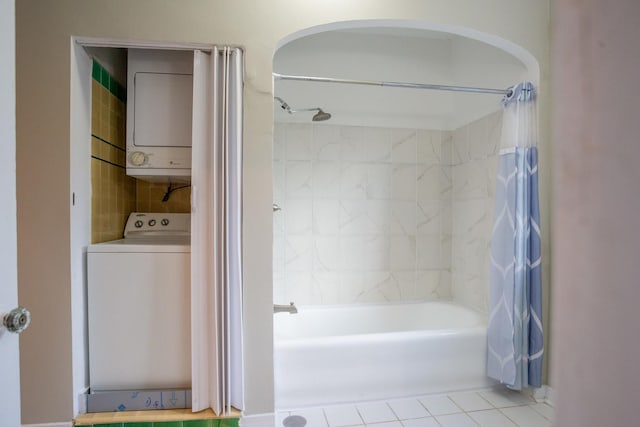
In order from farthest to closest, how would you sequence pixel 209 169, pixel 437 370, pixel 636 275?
pixel 437 370
pixel 209 169
pixel 636 275

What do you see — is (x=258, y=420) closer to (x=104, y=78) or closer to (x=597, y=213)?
(x=597, y=213)

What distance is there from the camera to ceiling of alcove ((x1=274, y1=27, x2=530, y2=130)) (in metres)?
2.60

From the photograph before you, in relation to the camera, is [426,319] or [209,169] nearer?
[209,169]

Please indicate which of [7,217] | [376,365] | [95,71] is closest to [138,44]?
[95,71]

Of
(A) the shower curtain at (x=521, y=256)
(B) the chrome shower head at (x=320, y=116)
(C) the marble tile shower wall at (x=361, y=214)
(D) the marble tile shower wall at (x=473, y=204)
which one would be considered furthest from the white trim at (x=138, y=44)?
(D) the marble tile shower wall at (x=473, y=204)

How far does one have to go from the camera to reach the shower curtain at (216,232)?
1.54 m

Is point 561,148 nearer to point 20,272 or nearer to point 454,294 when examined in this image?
point 20,272

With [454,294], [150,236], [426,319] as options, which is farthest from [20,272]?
[454,294]

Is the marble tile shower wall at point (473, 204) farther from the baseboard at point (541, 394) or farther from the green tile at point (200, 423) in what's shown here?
the green tile at point (200, 423)

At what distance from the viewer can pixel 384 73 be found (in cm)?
273

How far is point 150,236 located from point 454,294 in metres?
2.58

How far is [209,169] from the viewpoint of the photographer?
1.58 meters

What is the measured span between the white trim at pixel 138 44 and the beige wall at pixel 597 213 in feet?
5.43

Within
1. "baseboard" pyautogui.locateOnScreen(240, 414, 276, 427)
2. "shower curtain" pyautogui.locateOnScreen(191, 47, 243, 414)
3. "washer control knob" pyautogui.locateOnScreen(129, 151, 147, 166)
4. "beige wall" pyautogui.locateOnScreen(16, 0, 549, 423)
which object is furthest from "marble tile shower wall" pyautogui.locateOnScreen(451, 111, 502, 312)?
"washer control knob" pyautogui.locateOnScreen(129, 151, 147, 166)
